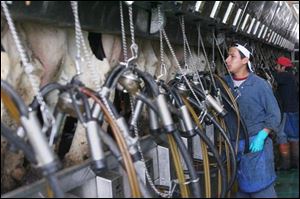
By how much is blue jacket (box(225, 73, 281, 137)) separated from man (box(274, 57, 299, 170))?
1979mm

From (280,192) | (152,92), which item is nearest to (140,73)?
(152,92)

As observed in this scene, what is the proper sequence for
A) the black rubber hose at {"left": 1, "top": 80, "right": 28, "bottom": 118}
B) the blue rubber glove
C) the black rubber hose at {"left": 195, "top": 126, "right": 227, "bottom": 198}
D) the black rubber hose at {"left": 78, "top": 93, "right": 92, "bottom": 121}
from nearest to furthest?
the black rubber hose at {"left": 1, "top": 80, "right": 28, "bottom": 118} < the black rubber hose at {"left": 78, "top": 93, "right": 92, "bottom": 121} < the black rubber hose at {"left": 195, "top": 126, "right": 227, "bottom": 198} < the blue rubber glove

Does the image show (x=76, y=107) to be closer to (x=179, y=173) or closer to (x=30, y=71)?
(x=30, y=71)

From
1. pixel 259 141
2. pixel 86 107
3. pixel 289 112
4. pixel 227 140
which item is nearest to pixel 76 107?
pixel 86 107

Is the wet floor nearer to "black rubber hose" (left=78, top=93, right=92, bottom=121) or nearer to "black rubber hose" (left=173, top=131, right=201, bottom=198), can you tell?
"black rubber hose" (left=173, top=131, right=201, bottom=198)

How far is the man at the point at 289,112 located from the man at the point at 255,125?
195cm

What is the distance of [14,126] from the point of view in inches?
46.6

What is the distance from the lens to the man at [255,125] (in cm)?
224

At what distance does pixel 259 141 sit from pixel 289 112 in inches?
93.5

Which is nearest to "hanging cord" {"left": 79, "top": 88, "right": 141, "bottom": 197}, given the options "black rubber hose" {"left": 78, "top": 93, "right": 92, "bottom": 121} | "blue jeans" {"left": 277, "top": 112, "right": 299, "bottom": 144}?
"black rubber hose" {"left": 78, "top": 93, "right": 92, "bottom": 121}

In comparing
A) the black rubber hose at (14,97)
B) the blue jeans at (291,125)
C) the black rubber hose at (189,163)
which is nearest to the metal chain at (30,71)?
the black rubber hose at (14,97)

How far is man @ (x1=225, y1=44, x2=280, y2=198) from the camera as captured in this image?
2.24 metres

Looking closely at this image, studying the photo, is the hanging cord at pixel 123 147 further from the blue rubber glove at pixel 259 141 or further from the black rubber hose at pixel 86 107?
the blue rubber glove at pixel 259 141

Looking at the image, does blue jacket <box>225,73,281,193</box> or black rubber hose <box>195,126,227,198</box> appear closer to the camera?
black rubber hose <box>195,126,227,198</box>
